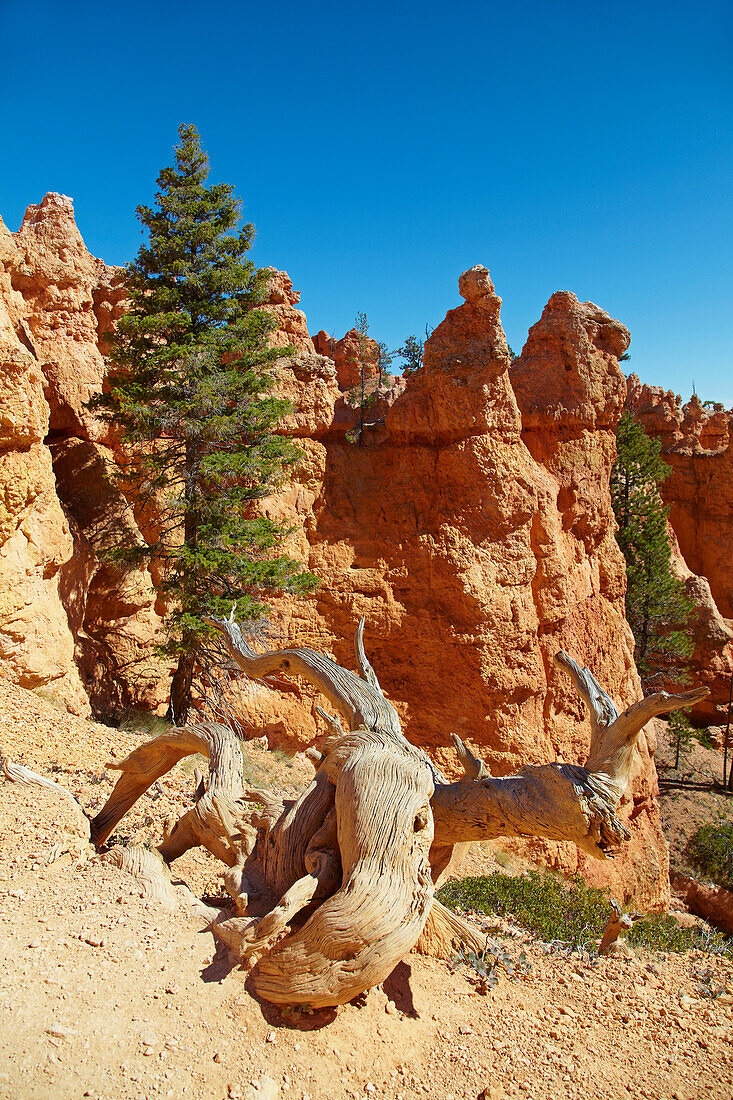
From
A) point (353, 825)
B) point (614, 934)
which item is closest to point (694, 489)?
point (614, 934)

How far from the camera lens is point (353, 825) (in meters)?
4.23

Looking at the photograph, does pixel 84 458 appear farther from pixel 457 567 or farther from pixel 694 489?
pixel 694 489

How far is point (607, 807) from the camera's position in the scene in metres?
4.80

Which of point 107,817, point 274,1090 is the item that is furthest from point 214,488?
point 274,1090

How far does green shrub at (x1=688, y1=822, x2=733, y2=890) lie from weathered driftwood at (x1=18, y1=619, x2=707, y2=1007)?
48.4 ft

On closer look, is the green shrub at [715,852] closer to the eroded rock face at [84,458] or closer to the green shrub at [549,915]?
the green shrub at [549,915]

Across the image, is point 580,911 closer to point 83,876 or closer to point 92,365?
point 83,876

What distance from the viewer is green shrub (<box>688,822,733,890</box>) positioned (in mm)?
17188

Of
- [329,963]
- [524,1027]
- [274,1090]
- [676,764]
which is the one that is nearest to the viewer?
[274,1090]

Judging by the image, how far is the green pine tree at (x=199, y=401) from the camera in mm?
10922

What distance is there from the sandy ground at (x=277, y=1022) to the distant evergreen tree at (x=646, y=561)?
1732 centimetres

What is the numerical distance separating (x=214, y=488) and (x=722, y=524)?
2627cm

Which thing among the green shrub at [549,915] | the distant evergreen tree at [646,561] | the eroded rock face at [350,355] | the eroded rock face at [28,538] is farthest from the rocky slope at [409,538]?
the eroded rock face at [350,355]

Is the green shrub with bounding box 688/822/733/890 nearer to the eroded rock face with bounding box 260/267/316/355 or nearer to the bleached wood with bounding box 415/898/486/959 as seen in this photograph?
the bleached wood with bounding box 415/898/486/959
